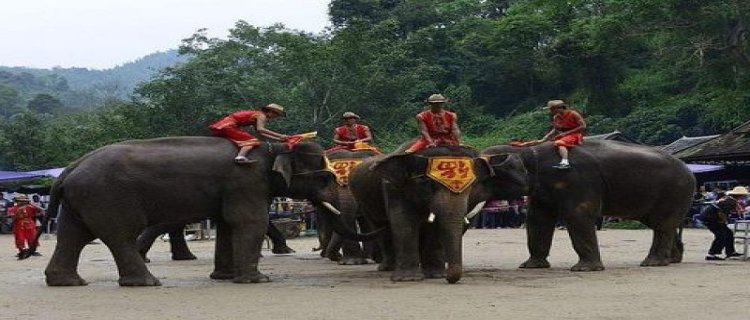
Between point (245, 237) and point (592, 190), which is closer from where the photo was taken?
point (245, 237)

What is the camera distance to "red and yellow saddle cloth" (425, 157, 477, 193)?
515 inches

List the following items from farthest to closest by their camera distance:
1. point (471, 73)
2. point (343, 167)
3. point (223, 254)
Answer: point (471, 73) < point (343, 167) < point (223, 254)

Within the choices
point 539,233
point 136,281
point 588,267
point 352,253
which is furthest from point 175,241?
point 588,267

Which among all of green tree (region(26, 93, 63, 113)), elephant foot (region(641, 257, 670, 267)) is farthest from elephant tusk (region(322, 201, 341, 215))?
green tree (region(26, 93, 63, 113))

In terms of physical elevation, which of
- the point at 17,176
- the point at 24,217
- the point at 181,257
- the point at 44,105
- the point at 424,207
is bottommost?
the point at 181,257

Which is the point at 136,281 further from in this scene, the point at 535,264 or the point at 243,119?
the point at 535,264

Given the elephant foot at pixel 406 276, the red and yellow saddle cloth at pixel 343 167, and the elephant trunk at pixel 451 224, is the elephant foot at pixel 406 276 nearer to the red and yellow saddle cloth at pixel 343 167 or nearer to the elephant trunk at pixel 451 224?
the elephant trunk at pixel 451 224

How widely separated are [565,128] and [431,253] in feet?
10.4

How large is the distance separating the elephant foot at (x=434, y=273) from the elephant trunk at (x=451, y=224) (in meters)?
1.01

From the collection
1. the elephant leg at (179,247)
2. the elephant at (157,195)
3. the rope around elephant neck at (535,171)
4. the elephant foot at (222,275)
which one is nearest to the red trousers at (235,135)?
the elephant at (157,195)

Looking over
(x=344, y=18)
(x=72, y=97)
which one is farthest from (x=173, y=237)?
(x=72, y=97)

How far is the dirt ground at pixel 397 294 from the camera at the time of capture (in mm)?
9938

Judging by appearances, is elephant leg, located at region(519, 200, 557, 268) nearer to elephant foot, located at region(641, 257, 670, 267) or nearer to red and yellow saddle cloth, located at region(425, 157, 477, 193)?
elephant foot, located at region(641, 257, 670, 267)

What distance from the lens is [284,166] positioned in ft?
46.1
